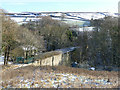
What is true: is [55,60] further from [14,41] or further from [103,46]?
[103,46]

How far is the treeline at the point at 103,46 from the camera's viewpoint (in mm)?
15992

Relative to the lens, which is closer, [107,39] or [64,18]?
[107,39]

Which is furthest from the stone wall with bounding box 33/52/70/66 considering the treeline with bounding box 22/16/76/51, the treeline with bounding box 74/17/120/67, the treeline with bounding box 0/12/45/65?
the treeline with bounding box 22/16/76/51

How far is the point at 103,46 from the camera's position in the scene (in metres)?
16.8

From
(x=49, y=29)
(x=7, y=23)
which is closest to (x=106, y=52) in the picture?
(x=49, y=29)

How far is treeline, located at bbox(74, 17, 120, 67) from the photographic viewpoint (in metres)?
16.0

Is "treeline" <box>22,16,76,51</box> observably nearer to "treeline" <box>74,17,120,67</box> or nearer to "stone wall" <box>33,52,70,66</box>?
"treeline" <box>74,17,120,67</box>

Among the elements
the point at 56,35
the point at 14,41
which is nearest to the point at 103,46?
the point at 56,35

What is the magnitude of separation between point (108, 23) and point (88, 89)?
43.1 ft

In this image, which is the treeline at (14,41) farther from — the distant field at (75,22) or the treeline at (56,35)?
the distant field at (75,22)

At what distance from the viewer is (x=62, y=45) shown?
70.4 ft

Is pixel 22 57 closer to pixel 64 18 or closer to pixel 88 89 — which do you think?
pixel 64 18

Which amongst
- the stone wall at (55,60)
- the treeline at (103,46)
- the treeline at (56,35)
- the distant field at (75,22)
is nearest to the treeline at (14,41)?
the stone wall at (55,60)

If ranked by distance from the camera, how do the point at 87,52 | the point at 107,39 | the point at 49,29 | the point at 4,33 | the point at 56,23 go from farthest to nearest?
the point at 56,23, the point at 49,29, the point at 87,52, the point at 107,39, the point at 4,33
